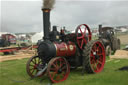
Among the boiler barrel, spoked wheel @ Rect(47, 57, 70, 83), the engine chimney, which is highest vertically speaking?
the engine chimney

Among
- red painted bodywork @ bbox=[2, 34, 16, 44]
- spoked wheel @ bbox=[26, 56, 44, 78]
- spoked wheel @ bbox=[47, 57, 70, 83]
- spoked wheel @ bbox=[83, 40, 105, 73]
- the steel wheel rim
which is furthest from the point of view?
red painted bodywork @ bbox=[2, 34, 16, 44]

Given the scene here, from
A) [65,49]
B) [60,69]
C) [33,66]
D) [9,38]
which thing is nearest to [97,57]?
[65,49]

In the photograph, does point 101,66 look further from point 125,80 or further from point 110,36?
point 110,36

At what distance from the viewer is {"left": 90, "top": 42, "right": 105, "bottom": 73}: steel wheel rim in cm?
587

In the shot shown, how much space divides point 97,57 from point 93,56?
24 centimetres

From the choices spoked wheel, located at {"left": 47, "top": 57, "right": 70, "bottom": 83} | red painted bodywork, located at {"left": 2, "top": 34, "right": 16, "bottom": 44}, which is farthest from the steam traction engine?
red painted bodywork, located at {"left": 2, "top": 34, "right": 16, "bottom": 44}

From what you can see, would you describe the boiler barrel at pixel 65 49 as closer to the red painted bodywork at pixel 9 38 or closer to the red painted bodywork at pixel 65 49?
the red painted bodywork at pixel 65 49

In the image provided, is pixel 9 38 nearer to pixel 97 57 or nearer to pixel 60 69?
pixel 97 57

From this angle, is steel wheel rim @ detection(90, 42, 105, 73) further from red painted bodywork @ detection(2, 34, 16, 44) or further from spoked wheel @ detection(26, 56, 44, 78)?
red painted bodywork @ detection(2, 34, 16, 44)

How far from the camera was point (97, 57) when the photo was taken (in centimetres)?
598

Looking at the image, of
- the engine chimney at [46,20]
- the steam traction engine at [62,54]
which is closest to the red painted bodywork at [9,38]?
the steam traction engine at [62,54]

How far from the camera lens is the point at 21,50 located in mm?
13320

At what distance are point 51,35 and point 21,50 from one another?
28.3 ft

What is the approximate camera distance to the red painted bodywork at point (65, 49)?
5.06 meters
